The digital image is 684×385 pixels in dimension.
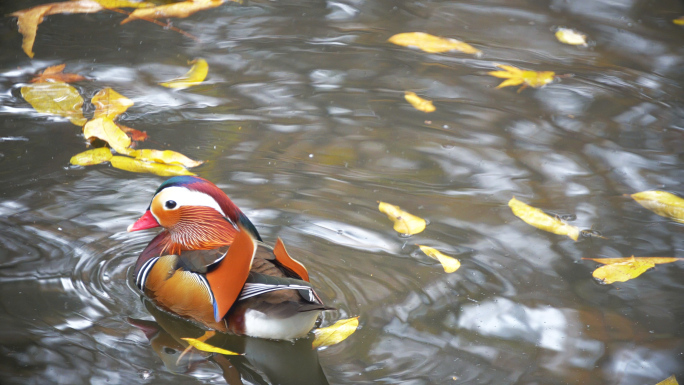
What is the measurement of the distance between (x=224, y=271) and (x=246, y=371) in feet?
1.27

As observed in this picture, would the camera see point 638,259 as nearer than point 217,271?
No

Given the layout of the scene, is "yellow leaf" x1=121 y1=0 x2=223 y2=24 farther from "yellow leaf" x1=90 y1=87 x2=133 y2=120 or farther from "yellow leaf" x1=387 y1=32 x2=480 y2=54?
"yellow leaf" x1=387 y1=32 x2=480 y2=54

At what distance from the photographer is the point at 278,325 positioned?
2.53m

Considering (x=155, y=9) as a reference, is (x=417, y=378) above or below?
below

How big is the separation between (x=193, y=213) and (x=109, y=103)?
1.55 meters

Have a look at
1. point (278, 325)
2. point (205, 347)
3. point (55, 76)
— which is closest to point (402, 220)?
point (278, 325)

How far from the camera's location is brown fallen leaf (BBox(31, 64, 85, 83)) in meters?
4.16

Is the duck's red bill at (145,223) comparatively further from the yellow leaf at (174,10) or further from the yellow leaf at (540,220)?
the yellow leaf at (174,10)

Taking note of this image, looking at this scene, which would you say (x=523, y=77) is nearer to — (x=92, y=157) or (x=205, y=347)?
(x=92, y=157)

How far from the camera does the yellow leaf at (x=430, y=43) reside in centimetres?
490

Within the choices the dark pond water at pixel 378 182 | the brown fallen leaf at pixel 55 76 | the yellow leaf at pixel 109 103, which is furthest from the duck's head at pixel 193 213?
the brown fallen leaf at pixel 55 76

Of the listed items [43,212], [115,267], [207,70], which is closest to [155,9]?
[207,70]

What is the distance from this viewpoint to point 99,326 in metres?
2.54

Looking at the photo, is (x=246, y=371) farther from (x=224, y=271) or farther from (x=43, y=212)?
(x=43, y=212)
